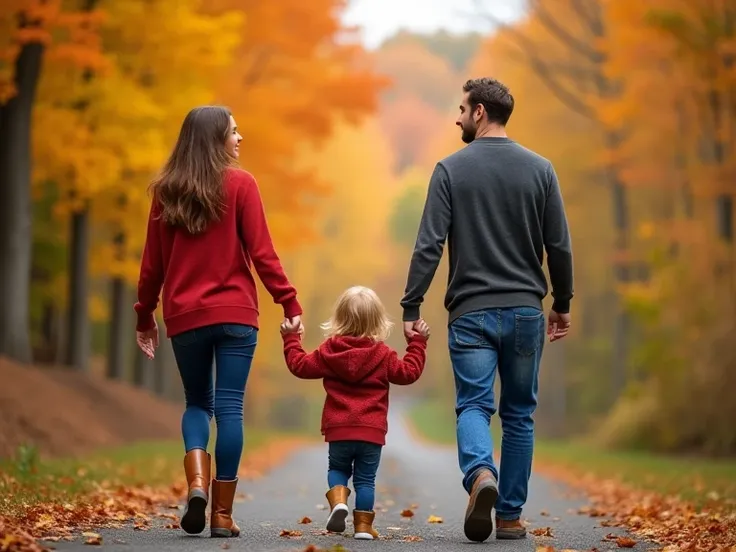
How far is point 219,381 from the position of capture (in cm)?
625

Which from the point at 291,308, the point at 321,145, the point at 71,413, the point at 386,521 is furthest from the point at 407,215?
the point at 291,308

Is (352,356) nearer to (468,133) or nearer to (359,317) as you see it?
(359,317)

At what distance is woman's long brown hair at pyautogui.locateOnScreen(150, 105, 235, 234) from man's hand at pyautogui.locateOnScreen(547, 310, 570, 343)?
A: 193cm

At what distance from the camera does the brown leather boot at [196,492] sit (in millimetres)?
6051

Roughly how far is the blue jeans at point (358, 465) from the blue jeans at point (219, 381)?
0.54 m

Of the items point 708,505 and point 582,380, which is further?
point 582,380

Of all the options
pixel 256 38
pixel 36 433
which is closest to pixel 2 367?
pixel 36 433

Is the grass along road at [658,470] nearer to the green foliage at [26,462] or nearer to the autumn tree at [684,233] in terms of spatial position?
the autumn tree at [684,233]

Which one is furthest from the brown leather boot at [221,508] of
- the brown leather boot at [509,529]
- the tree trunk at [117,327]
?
the tree trunk at [117,327]

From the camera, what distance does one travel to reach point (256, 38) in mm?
21906

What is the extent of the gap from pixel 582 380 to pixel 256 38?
18494 millimetres

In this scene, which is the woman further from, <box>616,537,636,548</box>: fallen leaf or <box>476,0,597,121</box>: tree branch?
<box>476,0,597,121</box>: tree branch

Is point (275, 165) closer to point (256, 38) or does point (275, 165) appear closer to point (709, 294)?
point (256, 38)

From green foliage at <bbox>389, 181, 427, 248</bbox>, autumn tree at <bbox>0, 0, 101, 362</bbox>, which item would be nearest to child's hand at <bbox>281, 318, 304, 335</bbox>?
autumn tree at <bbox>0, 0, 101, 362</bbox>
